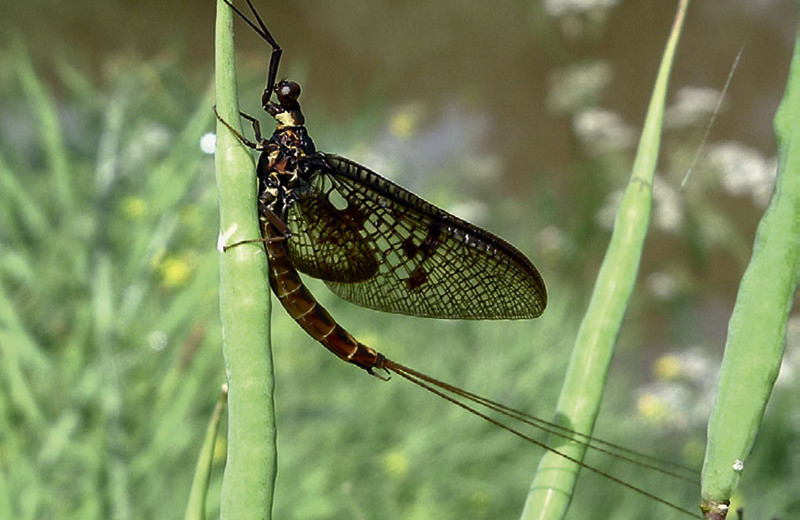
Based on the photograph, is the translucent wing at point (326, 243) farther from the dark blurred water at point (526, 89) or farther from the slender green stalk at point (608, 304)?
the dark blurred water at point (526, 89)

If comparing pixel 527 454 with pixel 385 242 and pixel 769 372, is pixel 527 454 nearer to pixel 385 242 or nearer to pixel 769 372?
pixel 385 242

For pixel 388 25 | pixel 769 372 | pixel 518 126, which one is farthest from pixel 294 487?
pixel 388 25

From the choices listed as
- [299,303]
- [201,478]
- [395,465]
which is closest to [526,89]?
[395,465]

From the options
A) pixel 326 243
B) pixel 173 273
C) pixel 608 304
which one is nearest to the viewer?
pixel 608 304

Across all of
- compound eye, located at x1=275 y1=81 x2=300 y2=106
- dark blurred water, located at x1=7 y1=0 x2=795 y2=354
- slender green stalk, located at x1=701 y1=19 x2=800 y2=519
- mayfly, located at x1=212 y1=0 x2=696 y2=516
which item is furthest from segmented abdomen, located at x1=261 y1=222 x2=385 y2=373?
dark blurred water, located at x1=7 y1=0 x2=795 y2=354

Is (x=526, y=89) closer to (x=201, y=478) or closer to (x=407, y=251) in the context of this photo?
(x=407, y=251)

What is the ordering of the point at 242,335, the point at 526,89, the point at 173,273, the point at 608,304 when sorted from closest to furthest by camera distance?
the point at 242,335 → the point at 608,304 → the point at 173,273 → the point at 526,89
